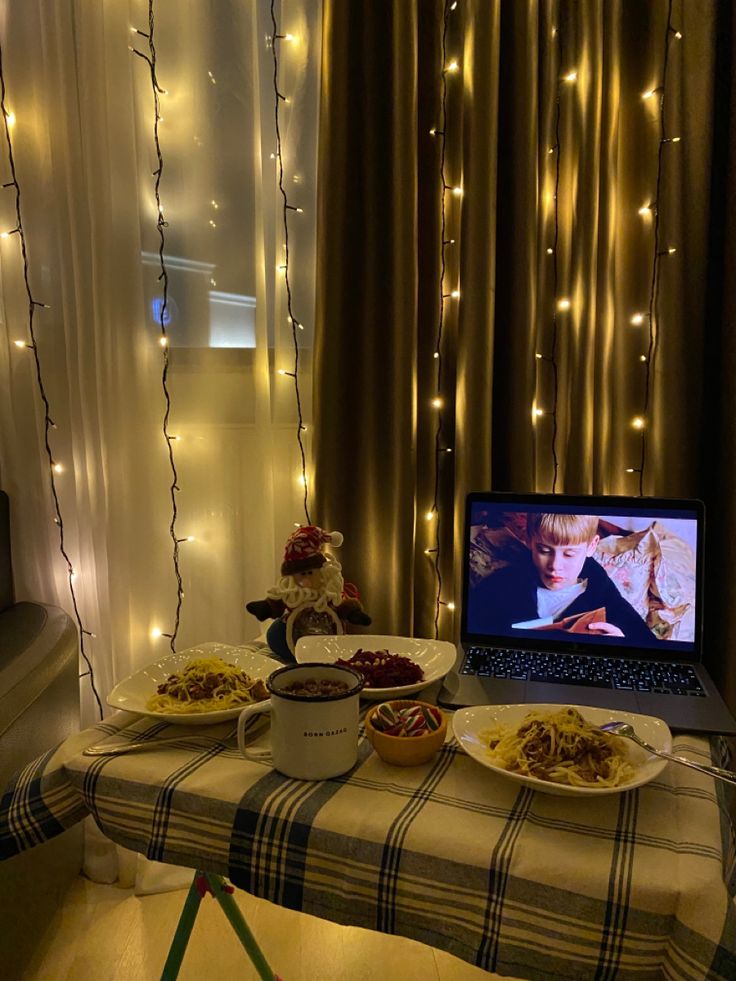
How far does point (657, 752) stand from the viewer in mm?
747

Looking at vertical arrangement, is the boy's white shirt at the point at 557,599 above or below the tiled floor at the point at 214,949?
above

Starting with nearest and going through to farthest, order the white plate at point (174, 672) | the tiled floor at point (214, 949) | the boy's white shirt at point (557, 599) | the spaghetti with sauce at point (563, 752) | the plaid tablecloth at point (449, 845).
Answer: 1. the plaid tablecloth at point (449, 845)
2. the spaghetti with sauce at point (563, 752)
3. the white plate at point (174, 672)
4. the boy's white shirt at point (557, 599)
5. the tiled floor at point (214, 949)

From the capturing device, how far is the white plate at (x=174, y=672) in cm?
85

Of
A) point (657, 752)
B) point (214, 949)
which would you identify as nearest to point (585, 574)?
point (657, 752)

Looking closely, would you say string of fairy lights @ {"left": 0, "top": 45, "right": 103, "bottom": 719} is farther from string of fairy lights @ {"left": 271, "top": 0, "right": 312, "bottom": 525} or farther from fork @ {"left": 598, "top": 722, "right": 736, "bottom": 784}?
fork @ {"left": 598, "top": 722, "right": 736, "bottom": 784}

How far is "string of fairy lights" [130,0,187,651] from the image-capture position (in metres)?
1.52

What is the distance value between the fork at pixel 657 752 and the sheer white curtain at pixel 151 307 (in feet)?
3.26

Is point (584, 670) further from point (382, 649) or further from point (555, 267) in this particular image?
point (555, 267)

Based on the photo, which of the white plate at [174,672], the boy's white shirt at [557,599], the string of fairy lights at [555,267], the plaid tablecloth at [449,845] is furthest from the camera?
the string of fairy lights at [555,267]

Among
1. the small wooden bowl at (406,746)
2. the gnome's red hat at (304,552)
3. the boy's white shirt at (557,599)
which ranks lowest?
the small wooden bowl at (406,746)

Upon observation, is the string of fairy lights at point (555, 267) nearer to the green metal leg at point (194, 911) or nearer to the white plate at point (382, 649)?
the white plate at point (382, 649)

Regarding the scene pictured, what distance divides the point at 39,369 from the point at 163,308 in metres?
0.31

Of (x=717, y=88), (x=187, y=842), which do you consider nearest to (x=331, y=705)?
(x=187, y=842)

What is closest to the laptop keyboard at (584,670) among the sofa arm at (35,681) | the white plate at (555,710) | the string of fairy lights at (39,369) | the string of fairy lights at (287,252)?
the white plate at (555,710)
